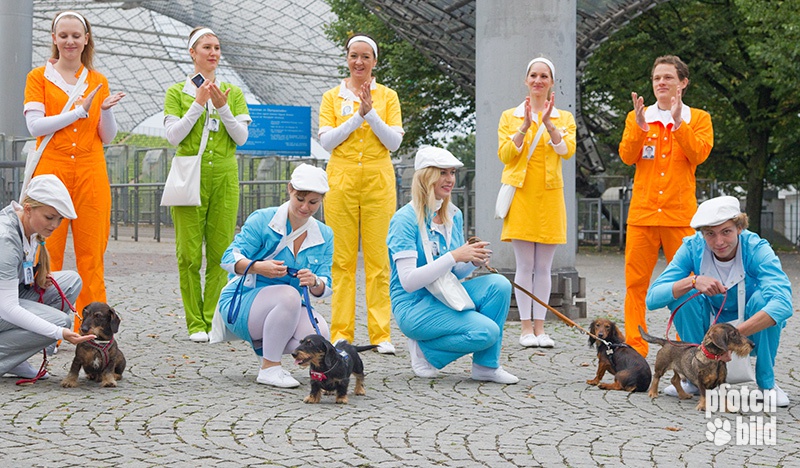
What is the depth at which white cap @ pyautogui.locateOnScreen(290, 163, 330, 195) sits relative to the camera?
6.45 m

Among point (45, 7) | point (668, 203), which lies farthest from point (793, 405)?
point (45, 7)

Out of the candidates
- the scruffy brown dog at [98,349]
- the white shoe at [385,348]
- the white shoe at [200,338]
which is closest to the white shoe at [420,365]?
the white shoe at [385,348]

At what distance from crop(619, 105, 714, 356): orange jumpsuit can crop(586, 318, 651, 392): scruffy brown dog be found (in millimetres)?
1135

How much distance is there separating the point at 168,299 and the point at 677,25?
16736 mm

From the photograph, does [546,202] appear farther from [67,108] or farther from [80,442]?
[80,442]

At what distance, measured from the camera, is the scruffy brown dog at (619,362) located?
6.46 meters

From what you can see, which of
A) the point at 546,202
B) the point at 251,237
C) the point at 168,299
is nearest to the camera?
the point at 251,237

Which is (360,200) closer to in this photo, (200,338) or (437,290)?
(437,290)

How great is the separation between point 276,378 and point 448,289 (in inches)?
47.6

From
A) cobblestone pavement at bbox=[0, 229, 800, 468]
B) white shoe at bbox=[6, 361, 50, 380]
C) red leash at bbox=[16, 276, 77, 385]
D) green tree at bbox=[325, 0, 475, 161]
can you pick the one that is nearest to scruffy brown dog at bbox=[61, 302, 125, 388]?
cobblestone pavement at bbox=[0, 229, 800, 468]

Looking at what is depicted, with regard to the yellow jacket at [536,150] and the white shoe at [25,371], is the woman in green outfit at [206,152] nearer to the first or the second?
the white shoe at [25,371]

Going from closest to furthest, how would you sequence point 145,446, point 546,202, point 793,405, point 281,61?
1. point 145,446
2. point 793,405
3. point 546,202
4. point 281,61

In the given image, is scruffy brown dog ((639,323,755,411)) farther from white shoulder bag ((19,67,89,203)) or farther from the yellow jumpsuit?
white shoulder bag ((19,67,89,203))

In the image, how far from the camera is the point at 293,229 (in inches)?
265
